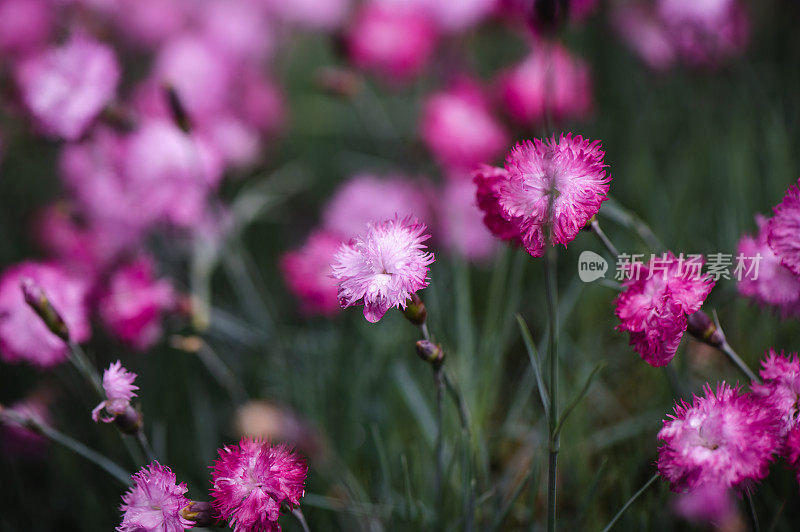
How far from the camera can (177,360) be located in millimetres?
893

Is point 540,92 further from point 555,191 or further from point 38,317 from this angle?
point 38,317

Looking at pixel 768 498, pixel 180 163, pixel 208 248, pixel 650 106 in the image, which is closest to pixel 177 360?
pixel 208 248

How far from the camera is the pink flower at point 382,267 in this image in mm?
441

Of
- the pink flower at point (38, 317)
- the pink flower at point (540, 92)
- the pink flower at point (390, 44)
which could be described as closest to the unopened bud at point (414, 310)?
the pink flower at point (38, 317)

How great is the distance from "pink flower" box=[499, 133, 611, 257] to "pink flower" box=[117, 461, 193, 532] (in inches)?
12.8

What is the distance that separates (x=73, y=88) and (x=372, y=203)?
491 mm

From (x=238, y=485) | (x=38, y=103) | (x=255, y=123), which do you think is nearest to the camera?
(x=238, y=485)

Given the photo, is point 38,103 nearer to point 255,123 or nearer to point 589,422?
point 255,123

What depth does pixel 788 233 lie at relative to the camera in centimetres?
45

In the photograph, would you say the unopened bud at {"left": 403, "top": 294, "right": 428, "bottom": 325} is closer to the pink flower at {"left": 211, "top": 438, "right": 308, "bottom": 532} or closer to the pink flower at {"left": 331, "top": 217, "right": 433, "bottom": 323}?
the pink flower at {"left": 331, "top": 217, "right": 433, "bottom": 323}

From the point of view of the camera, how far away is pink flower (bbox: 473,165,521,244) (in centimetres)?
47

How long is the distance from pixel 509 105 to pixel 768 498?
2.28 ft

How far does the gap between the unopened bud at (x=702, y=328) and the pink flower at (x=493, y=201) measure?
0.15 metres

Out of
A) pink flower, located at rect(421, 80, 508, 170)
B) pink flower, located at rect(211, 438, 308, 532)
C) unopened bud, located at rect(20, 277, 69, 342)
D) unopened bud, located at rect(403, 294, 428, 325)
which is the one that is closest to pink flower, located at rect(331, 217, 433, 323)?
unopened bud, located at rect(403, 294, 428, 325)
